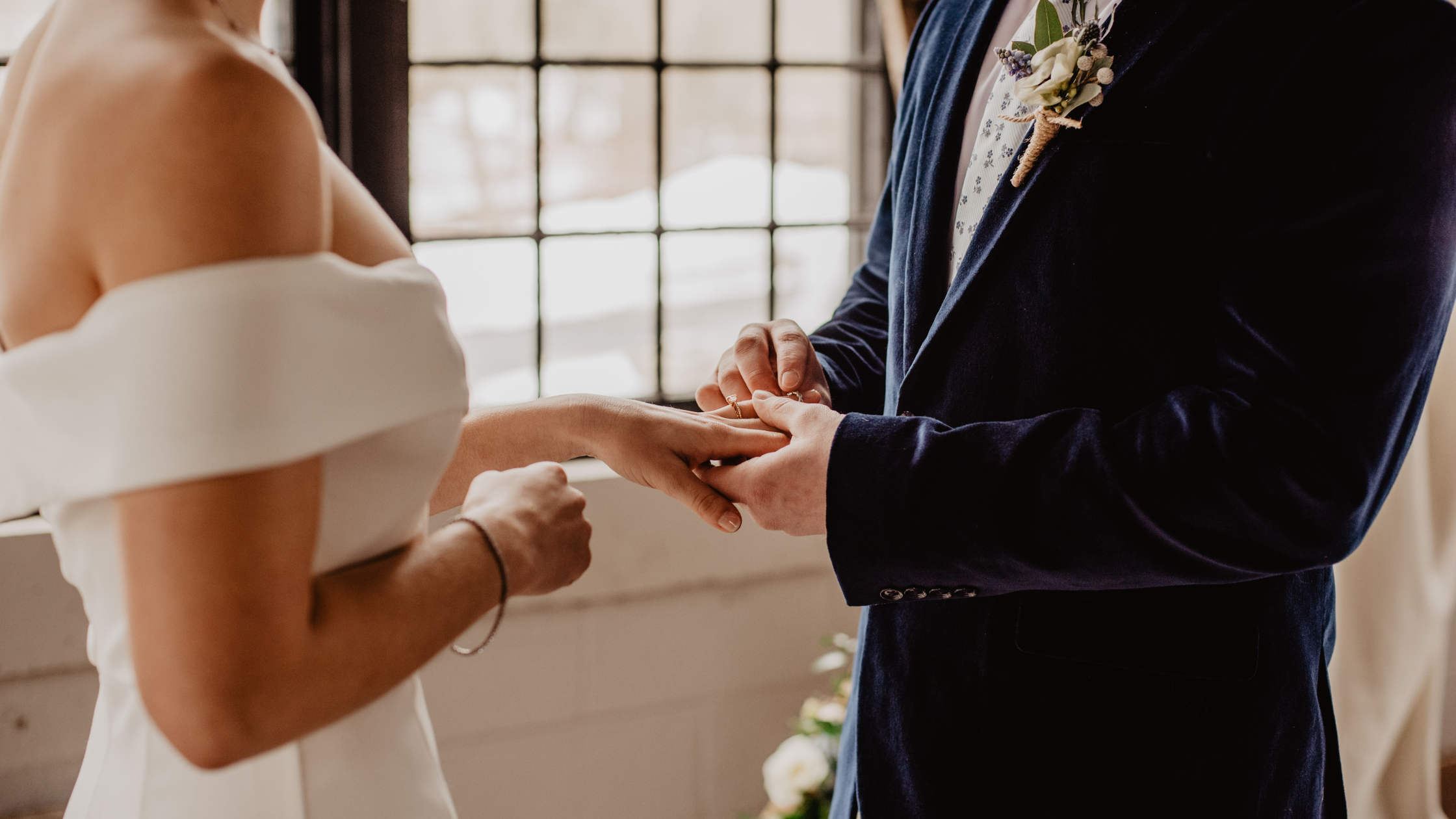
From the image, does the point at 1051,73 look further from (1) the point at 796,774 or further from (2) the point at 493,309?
(2) the point at 493,309

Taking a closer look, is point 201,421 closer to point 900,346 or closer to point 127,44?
point 127,44

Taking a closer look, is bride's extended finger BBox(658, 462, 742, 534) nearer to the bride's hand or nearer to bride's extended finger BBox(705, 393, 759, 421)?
the bride's hand

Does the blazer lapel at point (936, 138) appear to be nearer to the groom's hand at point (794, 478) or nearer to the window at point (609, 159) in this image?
the groom's hand at point (794, 478)

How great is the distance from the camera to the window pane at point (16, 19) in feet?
5.90

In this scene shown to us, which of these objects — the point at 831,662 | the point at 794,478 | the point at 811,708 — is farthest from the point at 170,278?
the point at 831,662

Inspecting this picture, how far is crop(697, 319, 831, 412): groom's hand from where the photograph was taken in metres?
1.28

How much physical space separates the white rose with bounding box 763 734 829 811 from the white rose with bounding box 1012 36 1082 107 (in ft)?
4.33

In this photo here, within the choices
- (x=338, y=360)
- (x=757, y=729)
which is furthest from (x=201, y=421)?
(x=757, y=729)

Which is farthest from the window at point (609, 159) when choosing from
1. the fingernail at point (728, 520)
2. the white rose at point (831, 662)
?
the fingernail at point (728, 520)

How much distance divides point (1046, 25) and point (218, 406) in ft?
2.81

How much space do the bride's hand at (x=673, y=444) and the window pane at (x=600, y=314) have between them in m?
1.16

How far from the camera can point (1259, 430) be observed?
2.98 feet

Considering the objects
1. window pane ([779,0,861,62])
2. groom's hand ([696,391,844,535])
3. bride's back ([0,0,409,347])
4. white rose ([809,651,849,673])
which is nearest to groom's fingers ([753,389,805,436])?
groom's hand ([696,391,844,535])

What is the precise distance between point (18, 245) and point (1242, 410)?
36.6 inches
